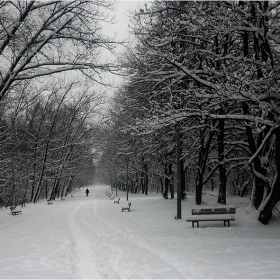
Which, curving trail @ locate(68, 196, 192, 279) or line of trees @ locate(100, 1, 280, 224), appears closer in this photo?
curving trail @ locate(68, 196, 192, 279)

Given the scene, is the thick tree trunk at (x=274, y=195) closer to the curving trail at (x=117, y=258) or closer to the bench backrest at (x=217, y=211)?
the bench backrest at (x=217, y=211)

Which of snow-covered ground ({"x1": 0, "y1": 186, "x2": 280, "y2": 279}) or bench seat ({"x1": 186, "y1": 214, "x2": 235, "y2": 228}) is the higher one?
bench seat ({"x1": 186, "y1": 214, "x2": 235, "y2": 228})

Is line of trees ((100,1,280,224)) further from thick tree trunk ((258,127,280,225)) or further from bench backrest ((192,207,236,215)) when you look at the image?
bench backrest ((192,207,236,215))

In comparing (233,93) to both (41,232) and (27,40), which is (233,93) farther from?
(41,232)

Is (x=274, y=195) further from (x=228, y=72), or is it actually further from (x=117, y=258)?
(x=117, y=258)

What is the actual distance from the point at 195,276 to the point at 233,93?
19.7 ft

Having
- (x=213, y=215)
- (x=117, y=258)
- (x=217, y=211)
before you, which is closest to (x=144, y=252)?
(x=117, y=258)

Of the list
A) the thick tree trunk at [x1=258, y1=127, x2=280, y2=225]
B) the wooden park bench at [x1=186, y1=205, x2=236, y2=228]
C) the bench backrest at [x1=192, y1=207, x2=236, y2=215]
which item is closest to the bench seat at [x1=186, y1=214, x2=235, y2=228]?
the wooden park bench at [x1=186, y1=205, x2=236, y2=228]

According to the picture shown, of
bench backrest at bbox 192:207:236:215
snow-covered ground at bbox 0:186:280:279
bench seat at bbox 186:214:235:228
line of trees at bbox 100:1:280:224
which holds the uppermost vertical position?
line of trees at bbox 100:1:280:224

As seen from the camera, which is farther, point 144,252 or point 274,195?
point 274,195

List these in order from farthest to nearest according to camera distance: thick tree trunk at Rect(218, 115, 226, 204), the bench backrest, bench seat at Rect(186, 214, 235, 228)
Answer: thick tree trunk at Rect(218, 115, 226, 204)
the bench backrest
bench seat at Rect(186, 214, 235, 228)

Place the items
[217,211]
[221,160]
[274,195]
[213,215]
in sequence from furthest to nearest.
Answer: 1. [221,160]
2. [217,211]
3. [213,215]
4. [274,195]

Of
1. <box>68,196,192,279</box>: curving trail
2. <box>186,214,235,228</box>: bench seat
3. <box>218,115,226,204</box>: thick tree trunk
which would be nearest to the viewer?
<box>68,196,192,279</box>: curving trail

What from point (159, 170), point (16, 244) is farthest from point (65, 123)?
point (16, 244)
